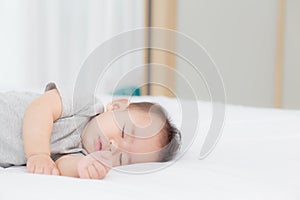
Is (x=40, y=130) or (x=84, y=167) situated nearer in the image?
(x=84, y=167)

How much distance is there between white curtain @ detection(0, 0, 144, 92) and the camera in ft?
8.44

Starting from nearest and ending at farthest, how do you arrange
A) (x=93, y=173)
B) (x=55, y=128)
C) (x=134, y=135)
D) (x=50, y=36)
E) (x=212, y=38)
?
(x=93, y=173) < (x=134, y=135) < (x=55, y=128) < (x=50, y=36) < (x=212, y=38)

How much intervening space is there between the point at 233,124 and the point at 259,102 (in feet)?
6.35

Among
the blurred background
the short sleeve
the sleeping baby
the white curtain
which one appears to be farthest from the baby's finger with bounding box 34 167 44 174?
the blurred background

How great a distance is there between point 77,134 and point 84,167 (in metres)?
0.25

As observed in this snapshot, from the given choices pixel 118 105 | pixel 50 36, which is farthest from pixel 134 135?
pixel 50 36

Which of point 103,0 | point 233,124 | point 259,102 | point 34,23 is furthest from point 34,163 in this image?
point 259,102

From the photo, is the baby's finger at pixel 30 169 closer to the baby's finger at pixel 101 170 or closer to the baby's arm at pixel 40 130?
the baby's arm at pixel 40 130

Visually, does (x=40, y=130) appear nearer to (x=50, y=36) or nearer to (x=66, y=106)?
(x=66, y=106)

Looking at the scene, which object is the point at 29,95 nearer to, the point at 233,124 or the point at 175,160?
the point at 175,160

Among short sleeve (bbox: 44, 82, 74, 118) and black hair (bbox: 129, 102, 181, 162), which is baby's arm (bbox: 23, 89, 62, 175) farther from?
black hair (bbox: 129, 102, 181, 162)

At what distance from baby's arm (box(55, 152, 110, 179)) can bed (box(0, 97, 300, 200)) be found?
2 cm

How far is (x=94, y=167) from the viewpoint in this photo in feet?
3.16

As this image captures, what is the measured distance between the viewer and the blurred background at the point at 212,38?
9.40 ft
